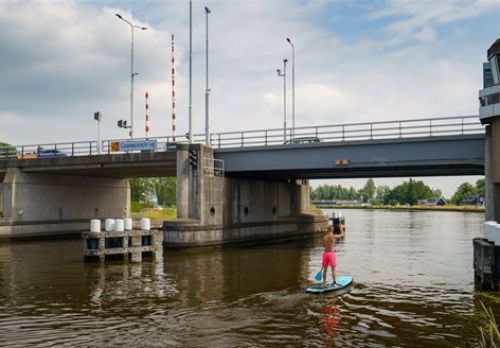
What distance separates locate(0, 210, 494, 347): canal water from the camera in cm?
1233

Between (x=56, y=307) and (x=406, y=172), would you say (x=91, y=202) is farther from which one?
(x=56, y=307)

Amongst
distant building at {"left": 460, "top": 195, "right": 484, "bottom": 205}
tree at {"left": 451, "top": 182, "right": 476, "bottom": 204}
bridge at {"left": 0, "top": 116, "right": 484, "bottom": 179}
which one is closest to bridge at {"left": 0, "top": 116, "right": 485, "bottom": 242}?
bridge at {"left": 0, "top": 116, "right": 484, "bottom": 179}

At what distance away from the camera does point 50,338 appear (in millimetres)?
12195

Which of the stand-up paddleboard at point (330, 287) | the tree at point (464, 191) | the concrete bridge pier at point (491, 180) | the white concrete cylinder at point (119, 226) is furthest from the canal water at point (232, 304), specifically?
the tree at point (464, 191)

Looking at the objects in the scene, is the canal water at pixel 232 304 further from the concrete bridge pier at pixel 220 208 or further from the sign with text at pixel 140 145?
the sign with text at pixel 140 145

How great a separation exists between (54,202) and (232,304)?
116ft

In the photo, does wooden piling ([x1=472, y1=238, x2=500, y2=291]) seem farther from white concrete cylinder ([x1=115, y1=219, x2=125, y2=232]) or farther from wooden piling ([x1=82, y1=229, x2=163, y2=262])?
white concrete cylinder ([x1=115, y1=219, x2=125, y2=232])

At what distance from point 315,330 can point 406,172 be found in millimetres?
31359

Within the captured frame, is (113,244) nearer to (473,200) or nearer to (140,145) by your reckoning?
(140,145)

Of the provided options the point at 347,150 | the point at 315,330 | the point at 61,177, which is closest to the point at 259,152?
the point at 347,150

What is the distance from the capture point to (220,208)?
37.0 meters

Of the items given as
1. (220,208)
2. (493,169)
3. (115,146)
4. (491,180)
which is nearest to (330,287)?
(493,169)

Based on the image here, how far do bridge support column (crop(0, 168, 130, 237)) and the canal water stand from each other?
1566 centimetres

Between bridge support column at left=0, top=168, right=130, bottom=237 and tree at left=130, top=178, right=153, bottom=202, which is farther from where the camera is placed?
tree at left=130, top=178, right=153, bottom=202
